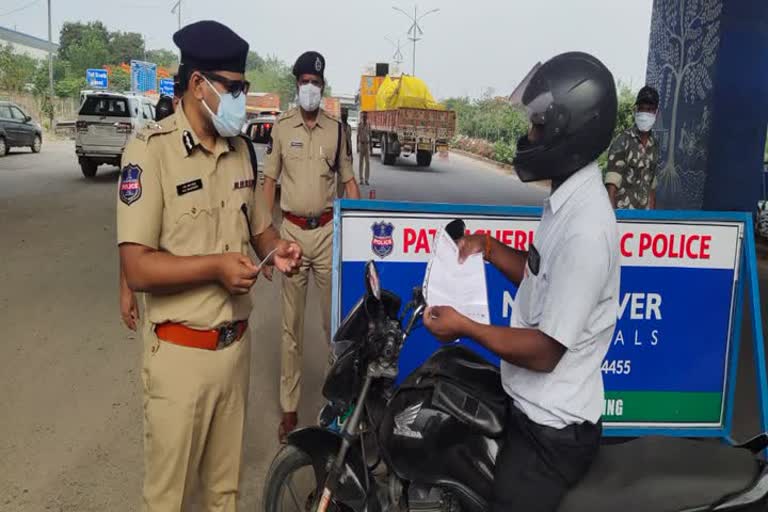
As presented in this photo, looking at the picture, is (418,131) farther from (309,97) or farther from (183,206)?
(183,206)

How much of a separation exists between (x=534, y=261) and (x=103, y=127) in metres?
16.4

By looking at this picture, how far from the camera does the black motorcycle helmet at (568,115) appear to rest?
1876 mm

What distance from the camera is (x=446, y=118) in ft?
75.8

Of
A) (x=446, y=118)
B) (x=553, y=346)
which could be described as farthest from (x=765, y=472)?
(x=446, y=118)

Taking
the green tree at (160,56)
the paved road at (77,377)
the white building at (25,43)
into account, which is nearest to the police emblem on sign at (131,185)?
the paved road at (77,377)

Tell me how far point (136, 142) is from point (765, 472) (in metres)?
2.05

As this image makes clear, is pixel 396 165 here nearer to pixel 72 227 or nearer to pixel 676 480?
pixel 72 227

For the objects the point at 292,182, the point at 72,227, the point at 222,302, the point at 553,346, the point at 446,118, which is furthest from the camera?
the point at 446,118

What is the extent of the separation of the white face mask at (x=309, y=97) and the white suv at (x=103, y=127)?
12.8 m

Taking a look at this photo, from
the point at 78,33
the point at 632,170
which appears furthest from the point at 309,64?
the point at 78,33

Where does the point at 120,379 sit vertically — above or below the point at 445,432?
below

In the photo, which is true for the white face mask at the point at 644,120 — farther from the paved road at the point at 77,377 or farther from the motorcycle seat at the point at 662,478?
the motorcycle seat at the point at 662,478

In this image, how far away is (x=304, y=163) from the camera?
13.8 ft

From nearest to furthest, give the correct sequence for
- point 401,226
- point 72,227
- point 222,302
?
point 222,302 < point 401,226 < point 72,227
